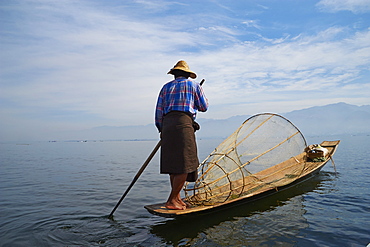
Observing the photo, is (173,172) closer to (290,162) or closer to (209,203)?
(209,203)

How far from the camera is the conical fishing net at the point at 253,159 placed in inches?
220

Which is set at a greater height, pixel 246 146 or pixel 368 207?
pixel 246 146

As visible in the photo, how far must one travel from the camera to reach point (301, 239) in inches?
158

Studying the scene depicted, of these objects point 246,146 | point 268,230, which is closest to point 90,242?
point 268,230

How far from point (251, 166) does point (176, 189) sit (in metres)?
3.37

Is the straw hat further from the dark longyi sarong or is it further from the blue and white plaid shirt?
the dark longyi sarong

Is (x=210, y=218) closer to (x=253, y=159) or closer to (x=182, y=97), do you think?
(x=182, y=97)

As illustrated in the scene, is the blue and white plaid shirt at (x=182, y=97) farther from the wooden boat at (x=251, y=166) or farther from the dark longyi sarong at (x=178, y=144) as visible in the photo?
the wooden boat at (x=251, y=166)

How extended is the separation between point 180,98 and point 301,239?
294 centimetres

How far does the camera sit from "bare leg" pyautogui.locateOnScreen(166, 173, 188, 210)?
4.20m

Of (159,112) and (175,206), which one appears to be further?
(159,112)

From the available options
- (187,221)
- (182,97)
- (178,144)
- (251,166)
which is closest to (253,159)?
(251,166)

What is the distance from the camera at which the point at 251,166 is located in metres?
6.99

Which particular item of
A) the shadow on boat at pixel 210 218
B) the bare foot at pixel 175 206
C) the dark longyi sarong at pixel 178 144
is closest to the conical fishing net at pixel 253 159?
the shadow on boat at pixel 210 218
